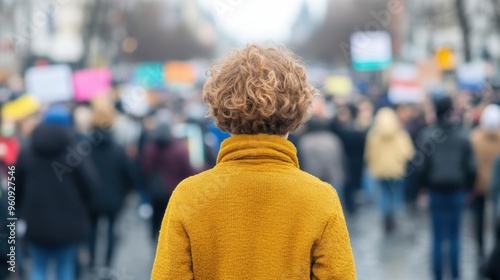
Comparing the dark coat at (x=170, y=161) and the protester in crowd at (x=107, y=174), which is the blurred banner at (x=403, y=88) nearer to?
the dark coat at (x=170, y=161)

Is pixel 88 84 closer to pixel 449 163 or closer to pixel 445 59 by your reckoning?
pixel 449 163

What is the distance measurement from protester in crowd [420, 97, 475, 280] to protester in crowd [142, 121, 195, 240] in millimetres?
2329

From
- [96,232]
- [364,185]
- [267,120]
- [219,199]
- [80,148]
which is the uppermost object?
[267,120]

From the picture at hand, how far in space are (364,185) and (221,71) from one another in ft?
46.8

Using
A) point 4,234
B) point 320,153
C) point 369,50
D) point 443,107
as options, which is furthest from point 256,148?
point 369,50

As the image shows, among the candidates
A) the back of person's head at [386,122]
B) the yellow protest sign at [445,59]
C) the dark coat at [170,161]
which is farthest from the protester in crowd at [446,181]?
the yellow protest sign at [445,59]

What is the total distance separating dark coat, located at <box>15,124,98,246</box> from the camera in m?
7.27

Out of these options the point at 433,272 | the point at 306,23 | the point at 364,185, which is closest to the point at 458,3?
the point at 364,185

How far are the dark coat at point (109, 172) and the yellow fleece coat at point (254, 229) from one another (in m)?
6.64

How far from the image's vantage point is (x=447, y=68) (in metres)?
25.0

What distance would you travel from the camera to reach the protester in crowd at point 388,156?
12805 millimetres

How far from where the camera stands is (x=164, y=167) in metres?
9.47

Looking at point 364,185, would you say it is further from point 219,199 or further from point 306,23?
point 306,23

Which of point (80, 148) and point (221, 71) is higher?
point (221, 71)
